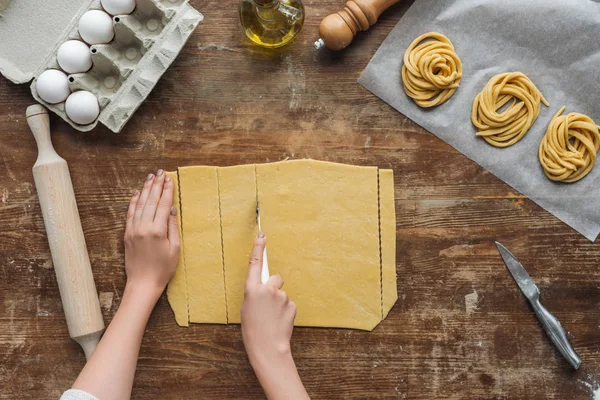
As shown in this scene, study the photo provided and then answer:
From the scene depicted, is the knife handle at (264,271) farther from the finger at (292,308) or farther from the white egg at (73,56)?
the white egg at (73,56)

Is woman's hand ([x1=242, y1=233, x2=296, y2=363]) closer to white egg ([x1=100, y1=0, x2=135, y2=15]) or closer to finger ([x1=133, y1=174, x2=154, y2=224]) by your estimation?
finger ([x1=133, y1=174, x2=154, y2=224])

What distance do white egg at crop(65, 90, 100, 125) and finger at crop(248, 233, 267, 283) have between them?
22.9 inches

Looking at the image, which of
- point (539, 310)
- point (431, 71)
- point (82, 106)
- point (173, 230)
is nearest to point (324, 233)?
point (173, 230)

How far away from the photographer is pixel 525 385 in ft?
5.24

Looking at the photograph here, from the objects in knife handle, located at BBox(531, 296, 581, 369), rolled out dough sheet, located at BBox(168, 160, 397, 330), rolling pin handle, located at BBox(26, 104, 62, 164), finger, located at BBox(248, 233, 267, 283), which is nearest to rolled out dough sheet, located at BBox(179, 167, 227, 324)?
rolled out dough sheet, located at BBox(168, 160, 397, 330)

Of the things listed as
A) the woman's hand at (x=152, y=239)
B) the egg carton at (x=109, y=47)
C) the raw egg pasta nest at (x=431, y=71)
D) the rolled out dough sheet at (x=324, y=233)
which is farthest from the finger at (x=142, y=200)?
the raw egg pasta nest at (x=431, y=71)

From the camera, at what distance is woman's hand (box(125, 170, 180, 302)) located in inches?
61.3

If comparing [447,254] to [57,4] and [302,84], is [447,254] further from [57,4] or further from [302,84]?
[57,4]

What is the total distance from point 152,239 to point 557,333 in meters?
1.19

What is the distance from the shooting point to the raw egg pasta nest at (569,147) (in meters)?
1.55

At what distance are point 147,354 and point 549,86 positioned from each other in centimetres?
142

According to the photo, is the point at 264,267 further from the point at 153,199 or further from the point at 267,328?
the point at 153,199

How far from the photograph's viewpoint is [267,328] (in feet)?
4.93

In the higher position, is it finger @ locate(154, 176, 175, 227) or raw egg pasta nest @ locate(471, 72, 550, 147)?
raw egg pasta nest @ locate(471, 72, 550, 147)
